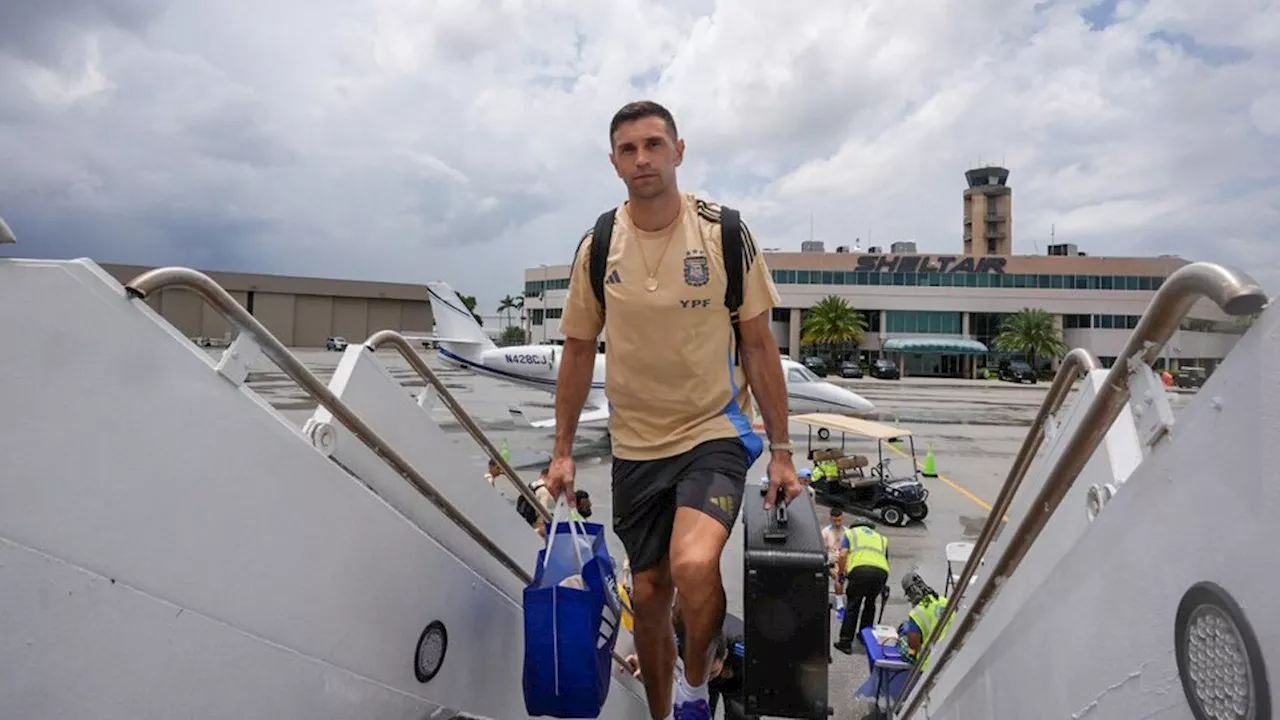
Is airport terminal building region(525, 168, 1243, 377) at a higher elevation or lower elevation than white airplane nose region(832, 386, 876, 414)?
higher

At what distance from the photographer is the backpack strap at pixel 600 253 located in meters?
2.42

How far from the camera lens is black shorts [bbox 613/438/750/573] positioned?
7.18ft

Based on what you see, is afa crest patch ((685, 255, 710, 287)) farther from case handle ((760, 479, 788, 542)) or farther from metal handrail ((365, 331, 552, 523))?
metal handrail ((365, 331, 552, 523))

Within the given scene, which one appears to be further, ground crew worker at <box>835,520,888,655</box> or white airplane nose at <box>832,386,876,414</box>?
white airplane nose at <box>832,386,876,414</box>

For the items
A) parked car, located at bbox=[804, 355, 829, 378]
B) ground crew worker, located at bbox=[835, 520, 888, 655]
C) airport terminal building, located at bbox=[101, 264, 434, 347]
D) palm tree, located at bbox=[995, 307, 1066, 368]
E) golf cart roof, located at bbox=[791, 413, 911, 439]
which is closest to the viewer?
ground crew worker, located at bbox=[835, 520, 888, 655]

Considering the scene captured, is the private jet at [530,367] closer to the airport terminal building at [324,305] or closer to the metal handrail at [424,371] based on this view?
the metal handrail at [424,371]

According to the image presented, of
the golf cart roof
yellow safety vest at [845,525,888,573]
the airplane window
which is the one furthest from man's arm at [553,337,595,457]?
the airplane window

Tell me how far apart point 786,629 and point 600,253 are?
4.71 ft

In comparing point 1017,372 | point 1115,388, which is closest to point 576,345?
point 1115,388

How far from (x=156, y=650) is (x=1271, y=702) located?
1602 mm

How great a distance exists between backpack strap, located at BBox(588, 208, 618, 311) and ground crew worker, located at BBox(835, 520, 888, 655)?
3.99m

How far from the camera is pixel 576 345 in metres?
2.59

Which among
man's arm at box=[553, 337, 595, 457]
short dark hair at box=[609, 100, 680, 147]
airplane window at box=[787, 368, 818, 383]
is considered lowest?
airplane window at box=[787, 368, 818, 383]

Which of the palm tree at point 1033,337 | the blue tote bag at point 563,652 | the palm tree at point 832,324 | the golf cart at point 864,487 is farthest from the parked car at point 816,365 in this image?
the blue tote bag at point 563,652
